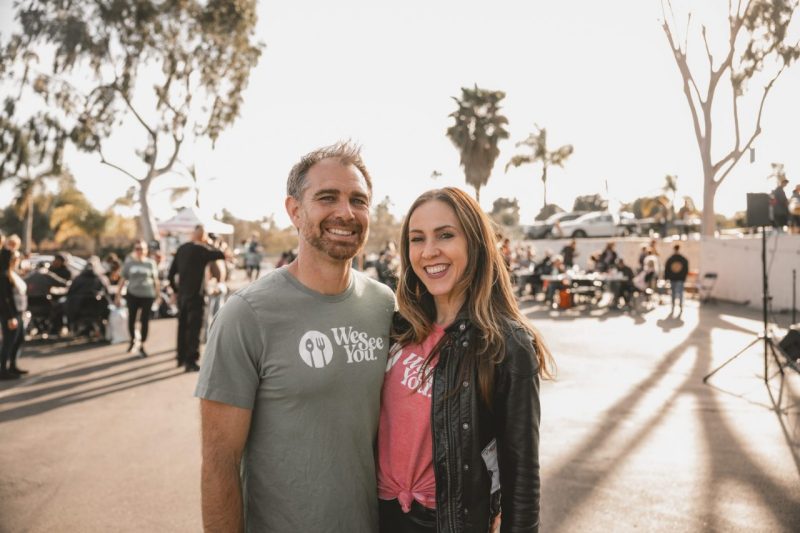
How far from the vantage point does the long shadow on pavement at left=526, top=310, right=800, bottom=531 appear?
11.8ft

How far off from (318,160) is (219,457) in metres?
1.09

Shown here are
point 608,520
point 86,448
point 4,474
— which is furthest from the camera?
point 86,448

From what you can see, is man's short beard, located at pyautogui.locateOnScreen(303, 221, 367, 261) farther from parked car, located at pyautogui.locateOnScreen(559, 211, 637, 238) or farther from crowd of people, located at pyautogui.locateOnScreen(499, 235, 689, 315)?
parked car, located at pyautogui.locateOnScreen(559, 211, 637, 238)

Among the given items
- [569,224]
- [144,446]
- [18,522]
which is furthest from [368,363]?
[569,224]

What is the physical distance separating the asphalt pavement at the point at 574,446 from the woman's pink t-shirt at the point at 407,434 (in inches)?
78.8

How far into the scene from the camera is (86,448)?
4.80 metres

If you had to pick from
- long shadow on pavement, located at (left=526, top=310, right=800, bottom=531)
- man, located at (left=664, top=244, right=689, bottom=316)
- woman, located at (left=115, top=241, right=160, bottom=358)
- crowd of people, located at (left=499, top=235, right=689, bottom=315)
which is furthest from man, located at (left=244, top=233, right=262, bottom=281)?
long shadow on pavement, located at (left=526, top=310, right=800, bottom=531)

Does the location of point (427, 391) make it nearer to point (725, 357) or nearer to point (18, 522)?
point (18, 522)

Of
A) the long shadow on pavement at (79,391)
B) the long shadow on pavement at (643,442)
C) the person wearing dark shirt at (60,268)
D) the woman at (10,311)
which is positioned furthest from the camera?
the person wearing dark shirt at (60,268)

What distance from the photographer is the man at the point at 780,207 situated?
1468 cm

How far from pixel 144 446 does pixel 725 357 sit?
845 cm

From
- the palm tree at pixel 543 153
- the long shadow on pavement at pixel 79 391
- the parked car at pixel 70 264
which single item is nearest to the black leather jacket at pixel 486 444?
the long shadow on pavement at pixel 79 391

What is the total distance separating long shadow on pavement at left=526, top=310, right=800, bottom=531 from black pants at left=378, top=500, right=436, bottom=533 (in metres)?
1.94

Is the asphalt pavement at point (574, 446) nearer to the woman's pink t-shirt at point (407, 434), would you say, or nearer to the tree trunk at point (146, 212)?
the woman's pink t-shirt at point (407, 434)
